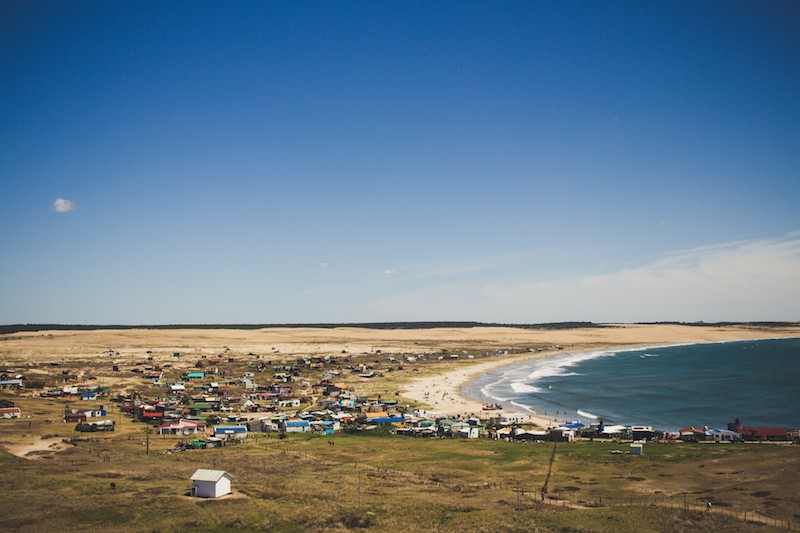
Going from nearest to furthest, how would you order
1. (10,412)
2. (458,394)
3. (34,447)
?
(34,447), (10,412), (458,394)

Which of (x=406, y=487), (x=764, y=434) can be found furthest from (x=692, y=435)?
(x=406, y=487)

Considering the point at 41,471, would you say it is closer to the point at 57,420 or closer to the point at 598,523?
the point at 57,420

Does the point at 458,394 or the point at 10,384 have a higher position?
the point at 10,384

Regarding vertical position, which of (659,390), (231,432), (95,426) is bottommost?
(659,390)

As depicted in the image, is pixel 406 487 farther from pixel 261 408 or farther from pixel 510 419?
pixel 261 408

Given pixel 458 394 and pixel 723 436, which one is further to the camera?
pixel 458 394

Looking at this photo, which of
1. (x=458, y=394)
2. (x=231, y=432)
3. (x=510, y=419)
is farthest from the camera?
(x=458, y=394)
